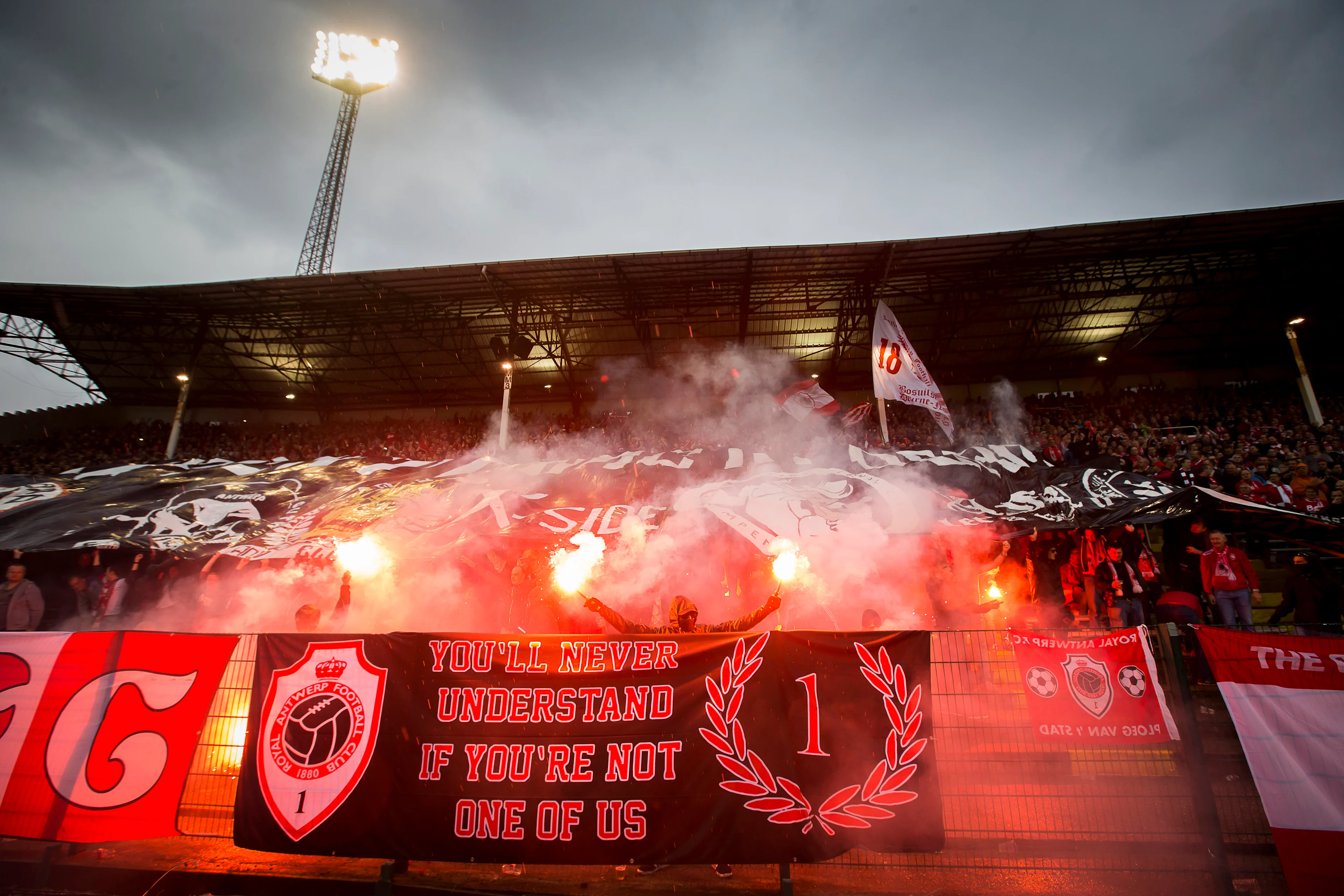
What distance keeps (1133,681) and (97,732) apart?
679cm

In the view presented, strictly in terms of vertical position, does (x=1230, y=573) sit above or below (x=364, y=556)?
below

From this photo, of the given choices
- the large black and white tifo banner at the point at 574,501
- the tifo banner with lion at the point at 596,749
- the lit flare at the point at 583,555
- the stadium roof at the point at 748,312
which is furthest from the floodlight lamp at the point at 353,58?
the tifo banner with lion at the point at 596,749

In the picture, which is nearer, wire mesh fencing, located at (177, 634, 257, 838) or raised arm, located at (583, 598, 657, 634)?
wire mesh fencing, located at (177, 634, 257, 838)

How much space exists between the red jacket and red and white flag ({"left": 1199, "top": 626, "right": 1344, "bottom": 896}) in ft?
11.6

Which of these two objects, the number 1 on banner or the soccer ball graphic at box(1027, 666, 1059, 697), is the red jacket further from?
the number 1 on banner

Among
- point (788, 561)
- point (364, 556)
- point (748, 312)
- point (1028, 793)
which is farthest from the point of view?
point (748, 312)

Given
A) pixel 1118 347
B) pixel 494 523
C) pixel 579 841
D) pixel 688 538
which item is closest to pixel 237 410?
pixel 494 523

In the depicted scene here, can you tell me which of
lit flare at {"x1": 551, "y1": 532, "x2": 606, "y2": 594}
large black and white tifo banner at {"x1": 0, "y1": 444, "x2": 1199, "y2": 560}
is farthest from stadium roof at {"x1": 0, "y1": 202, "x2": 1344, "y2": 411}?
lit flare at {"x1": 551, "y1": 532, "x2": 606, "y2": 594}

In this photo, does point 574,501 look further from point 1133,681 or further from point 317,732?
point 1133,681

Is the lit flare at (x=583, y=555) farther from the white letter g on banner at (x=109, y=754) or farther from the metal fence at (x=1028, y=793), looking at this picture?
the white letter g on banner at (x=109, y=754)

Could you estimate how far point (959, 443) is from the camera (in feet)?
57.5

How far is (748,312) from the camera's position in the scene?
56.0ft

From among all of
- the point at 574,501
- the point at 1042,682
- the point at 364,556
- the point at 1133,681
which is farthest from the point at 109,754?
the point at 1133,681

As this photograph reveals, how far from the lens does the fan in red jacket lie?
6340 millimetres
